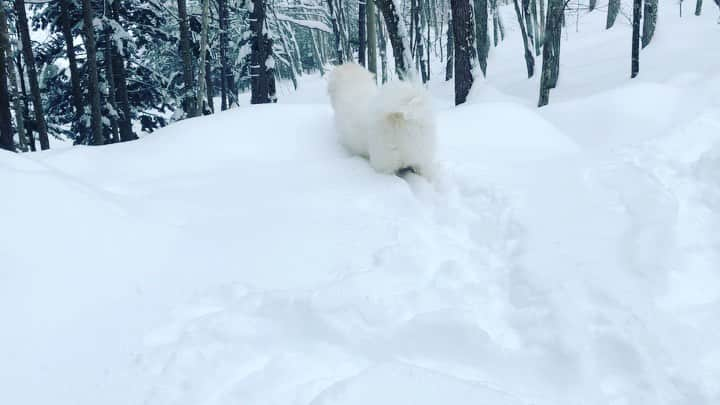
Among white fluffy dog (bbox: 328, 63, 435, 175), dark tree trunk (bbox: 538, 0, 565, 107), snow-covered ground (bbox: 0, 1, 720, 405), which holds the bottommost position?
snow-covered ground (bbox: 0, 1, 720, 405)

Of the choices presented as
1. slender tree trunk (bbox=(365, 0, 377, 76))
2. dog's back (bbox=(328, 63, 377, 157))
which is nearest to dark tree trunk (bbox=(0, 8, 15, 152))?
dog's back (bbox=(328, 63, 377, 157))

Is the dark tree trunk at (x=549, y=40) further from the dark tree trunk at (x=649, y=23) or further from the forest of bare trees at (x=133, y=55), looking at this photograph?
the dark tree trunk at (x=649, y=23)

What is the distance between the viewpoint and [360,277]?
2.70 metres

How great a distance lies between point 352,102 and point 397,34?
345 cm

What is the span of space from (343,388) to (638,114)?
5.00 meters

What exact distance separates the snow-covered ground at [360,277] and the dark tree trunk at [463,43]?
10.7 feet

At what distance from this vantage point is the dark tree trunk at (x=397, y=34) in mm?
7676

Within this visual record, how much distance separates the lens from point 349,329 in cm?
229

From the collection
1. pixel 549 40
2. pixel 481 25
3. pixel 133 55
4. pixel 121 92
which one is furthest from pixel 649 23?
pixel 133 55

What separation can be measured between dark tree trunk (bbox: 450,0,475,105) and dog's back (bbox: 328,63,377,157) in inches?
100

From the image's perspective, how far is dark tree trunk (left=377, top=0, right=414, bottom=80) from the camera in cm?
768

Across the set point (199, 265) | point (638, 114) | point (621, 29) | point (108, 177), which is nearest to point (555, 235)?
point (199, 265)

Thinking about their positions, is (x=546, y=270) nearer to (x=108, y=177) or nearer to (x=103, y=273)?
(x=103, y=273)

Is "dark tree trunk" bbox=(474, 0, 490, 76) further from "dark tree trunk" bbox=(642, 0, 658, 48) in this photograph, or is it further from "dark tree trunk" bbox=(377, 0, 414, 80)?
"dark tree trunk" bbox=(377, 0, 414, 80)
